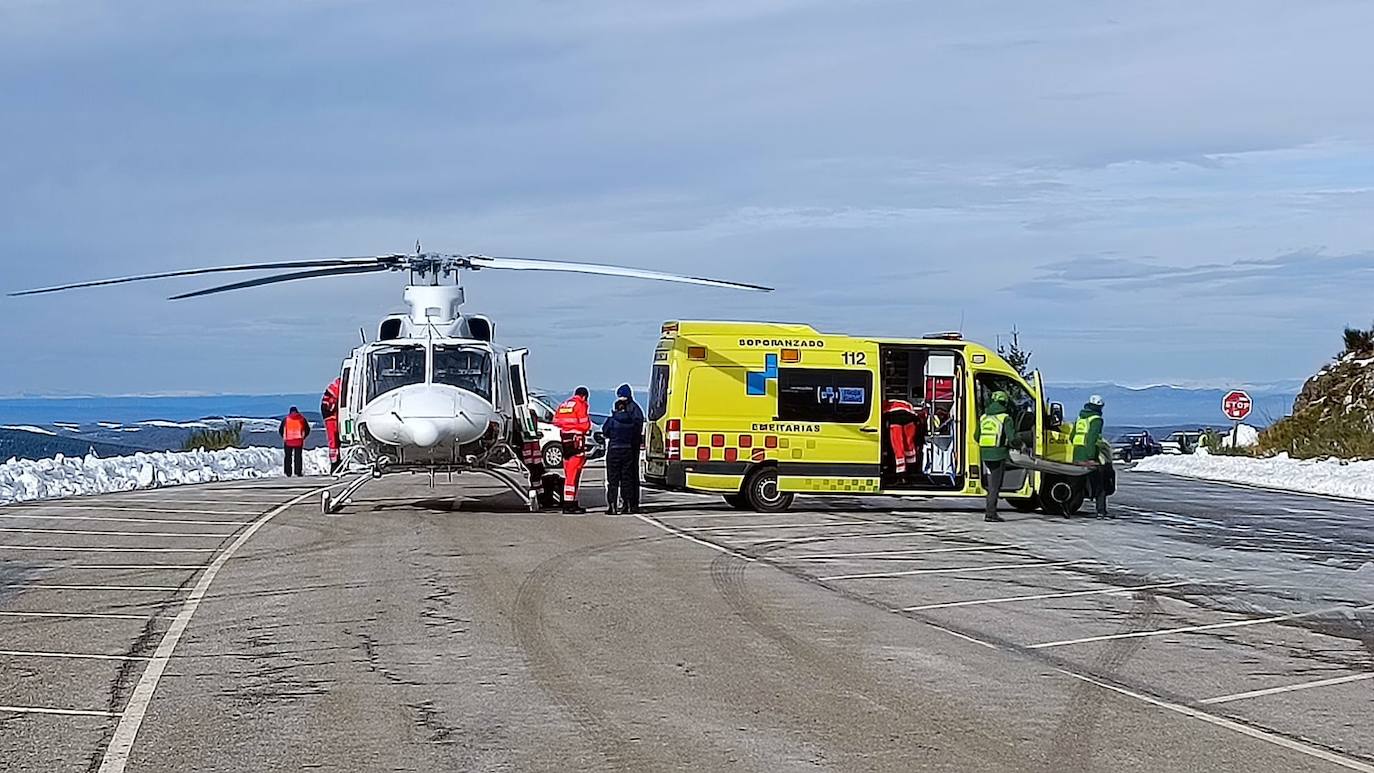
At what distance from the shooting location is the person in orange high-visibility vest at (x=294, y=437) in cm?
3553

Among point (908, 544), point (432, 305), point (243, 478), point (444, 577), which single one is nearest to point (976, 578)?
point (908, 544)

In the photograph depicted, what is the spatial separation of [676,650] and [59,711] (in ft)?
12.3

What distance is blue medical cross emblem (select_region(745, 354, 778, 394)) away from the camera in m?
22.7

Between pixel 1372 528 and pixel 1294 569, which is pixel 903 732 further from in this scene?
pixel 1372 528

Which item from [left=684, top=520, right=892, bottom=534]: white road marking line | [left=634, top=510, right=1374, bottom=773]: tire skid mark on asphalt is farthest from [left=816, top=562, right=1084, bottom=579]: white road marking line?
[left=684, top=520, right=892, bottom=534]: white road marking line

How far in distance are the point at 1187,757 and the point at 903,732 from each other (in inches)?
52.4

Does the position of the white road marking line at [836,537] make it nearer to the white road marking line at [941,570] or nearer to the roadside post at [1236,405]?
the white road marking line at [941,570]

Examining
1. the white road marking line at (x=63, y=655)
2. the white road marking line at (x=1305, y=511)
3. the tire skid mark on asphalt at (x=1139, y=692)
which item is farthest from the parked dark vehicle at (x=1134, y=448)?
the white road marking line at (x=63, y=655)

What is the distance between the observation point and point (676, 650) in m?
10.5

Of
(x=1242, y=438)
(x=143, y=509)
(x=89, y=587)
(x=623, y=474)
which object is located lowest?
(x=89, y=587)

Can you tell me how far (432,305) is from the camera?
23.3m

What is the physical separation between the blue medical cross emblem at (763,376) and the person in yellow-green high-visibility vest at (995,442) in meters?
2.93

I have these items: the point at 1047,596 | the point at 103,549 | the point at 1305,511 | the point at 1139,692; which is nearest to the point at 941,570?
the point at 1047,596

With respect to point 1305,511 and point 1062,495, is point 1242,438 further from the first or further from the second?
point 1062,495
